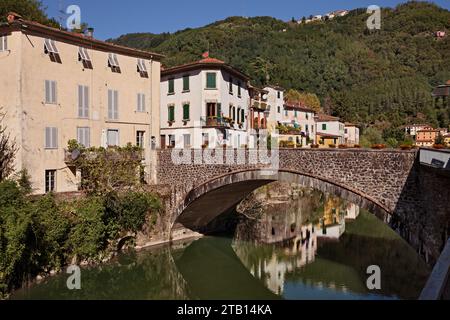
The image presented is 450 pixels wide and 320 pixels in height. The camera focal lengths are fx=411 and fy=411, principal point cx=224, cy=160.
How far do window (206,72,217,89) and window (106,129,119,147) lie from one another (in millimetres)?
8611

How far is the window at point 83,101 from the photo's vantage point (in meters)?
25.2

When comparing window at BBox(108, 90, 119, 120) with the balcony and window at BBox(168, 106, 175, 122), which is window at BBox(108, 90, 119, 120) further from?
the balcony

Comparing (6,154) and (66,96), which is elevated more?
(66,96)

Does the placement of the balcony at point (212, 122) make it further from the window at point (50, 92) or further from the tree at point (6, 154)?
the tree at point (6, 154)

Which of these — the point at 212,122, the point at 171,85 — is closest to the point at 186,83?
the point at 171,85

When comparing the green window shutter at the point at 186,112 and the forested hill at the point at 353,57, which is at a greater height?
the forested hill at the point at 353,57

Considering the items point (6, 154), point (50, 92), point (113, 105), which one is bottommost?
point (6, 154)

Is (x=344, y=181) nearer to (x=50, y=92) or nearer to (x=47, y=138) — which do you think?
(x=47, y=138)

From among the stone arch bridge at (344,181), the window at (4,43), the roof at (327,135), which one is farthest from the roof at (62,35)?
the roof at (327,135)

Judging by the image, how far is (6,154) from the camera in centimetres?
2256

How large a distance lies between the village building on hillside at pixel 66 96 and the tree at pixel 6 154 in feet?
1.07

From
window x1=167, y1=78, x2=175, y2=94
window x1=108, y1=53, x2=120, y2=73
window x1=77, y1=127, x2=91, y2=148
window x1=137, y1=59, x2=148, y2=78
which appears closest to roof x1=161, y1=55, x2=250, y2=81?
window x1=167, y1=78, x2=175, y2=94

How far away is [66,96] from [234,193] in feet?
41.3
